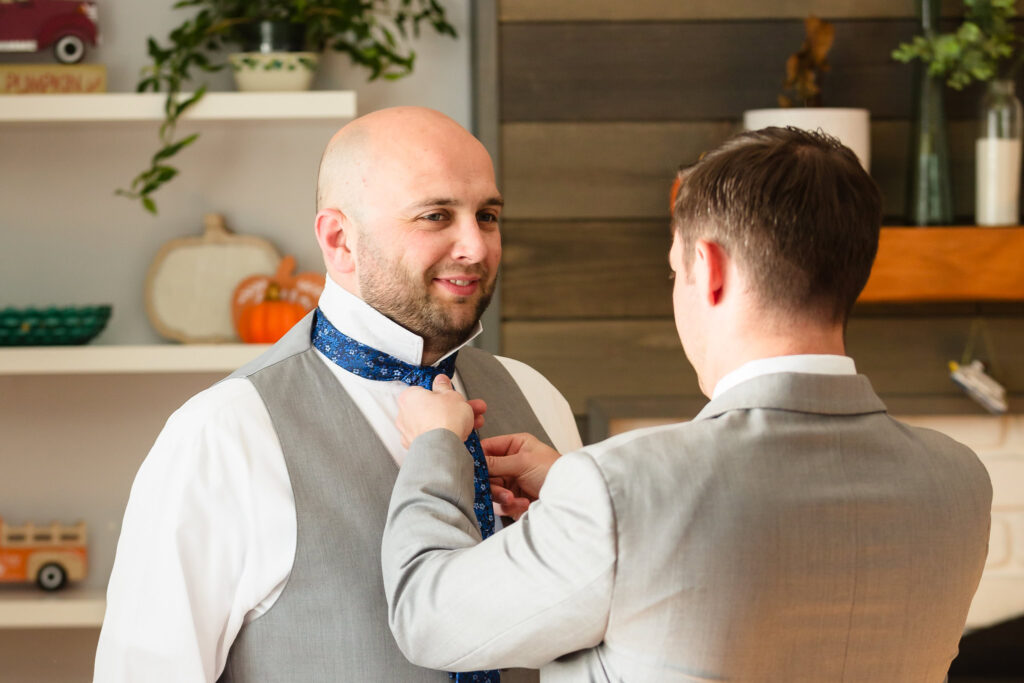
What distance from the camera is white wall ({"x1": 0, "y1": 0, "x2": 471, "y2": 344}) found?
2607mm

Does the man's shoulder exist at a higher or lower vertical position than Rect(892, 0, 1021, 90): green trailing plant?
lower

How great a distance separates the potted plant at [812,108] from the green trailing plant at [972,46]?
6.3 inches

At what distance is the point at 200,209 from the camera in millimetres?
2635

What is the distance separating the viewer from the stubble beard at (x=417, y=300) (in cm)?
127

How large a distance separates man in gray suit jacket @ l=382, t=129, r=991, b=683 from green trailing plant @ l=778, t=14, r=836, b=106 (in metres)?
1.33

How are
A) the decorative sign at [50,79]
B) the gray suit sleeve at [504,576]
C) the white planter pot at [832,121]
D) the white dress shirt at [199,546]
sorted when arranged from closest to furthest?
the gray suit sleeve at [504,576] → the white dress shirt at [199,546] → the white planter pot at [832,121] → the decorative sign at [50,79]

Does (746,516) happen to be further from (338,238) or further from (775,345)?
(338,238)

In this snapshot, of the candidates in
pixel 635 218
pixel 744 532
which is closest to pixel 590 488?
pixel 744 532

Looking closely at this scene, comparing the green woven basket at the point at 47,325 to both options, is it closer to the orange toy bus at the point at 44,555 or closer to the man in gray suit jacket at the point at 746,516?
the orange toy bus at the point at 44,555

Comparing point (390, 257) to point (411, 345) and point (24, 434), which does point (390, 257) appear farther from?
point (24, 434)

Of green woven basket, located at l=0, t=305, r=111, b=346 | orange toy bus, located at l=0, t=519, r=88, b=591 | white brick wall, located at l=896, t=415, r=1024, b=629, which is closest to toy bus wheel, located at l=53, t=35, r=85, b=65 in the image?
green woven basket, located at l=0, t=305, r=111, b=346

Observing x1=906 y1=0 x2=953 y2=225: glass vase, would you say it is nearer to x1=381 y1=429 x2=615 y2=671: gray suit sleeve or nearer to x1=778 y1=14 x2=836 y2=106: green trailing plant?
x1=778 y1=14 x2=836 y2=106: green trailing plant

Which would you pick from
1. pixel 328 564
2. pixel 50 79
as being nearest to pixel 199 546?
pixel 328 564

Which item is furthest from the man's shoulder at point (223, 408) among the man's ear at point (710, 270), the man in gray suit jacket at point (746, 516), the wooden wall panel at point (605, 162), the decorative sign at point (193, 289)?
the decorative sign at point (193, 289)
